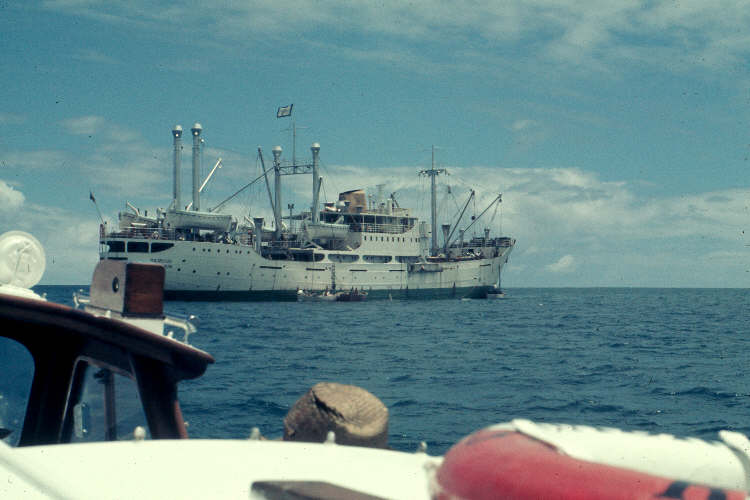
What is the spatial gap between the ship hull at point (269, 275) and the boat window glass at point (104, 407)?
42628 mm

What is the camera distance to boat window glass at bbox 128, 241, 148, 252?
47844 mm

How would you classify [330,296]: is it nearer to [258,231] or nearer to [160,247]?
[258,231]

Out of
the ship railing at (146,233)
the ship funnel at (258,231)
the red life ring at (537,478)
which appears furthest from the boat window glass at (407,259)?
the red life ring at (537,478)

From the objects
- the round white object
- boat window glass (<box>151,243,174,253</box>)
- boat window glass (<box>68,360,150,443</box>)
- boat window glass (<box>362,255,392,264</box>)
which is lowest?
boat window glass (<box>68,360,150,443</box>)

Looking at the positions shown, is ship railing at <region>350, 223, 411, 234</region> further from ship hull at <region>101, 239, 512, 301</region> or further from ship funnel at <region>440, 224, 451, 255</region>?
ship funnel at <region>440, 224, 451, 255</region>

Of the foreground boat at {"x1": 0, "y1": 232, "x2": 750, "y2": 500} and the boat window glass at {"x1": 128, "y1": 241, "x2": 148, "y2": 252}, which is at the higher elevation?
the boat window glass at {"x1": 128, "y1": 241, "x2": 148, "y2": 252}

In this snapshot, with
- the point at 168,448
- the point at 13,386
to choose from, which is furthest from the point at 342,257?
the point at 168,448

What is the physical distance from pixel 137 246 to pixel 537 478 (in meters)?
50.4

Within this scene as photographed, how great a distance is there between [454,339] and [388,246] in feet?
116

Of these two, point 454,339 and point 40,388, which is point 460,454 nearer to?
point 40,388

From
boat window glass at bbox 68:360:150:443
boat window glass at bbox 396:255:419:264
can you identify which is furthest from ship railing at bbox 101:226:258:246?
boat window glass at bbox 68:360:150:443

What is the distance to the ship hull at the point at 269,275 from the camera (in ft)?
157

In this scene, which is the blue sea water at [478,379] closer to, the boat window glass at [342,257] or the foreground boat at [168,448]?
the foreground boat at [168,448]

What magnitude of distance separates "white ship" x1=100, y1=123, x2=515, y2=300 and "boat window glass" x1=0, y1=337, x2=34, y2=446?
44700 mm
